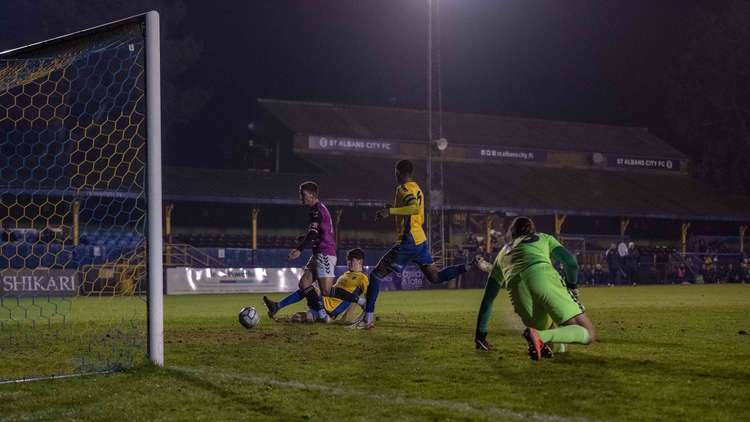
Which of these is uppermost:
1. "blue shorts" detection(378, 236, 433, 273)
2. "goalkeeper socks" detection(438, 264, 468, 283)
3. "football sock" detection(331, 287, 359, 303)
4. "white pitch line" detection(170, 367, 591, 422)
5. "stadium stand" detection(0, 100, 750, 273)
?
"stadium stand" detection(0, 100, 750, 273)

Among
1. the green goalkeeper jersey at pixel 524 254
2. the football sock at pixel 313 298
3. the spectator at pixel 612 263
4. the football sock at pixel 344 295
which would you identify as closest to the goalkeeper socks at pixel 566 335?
the green goalkeeper jersey at pixel 524 254

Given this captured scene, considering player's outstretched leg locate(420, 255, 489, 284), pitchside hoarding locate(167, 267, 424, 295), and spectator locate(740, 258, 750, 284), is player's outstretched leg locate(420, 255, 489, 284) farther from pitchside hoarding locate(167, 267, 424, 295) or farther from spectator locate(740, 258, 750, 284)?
spectator locate(740, 258, 750, 284)

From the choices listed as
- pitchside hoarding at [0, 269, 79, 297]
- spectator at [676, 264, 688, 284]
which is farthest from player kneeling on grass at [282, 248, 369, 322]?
spectator at [676, 264, 688, 284]

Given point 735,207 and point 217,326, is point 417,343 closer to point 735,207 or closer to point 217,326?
point 217,326

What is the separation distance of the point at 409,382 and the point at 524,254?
191 cm

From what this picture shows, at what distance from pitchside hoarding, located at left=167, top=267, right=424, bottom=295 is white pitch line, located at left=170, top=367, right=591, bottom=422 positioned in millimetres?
21836

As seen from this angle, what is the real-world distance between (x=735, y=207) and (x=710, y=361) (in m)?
49.0

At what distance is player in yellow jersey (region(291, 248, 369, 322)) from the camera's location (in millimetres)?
13312

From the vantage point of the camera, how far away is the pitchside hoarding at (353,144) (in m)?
47.3

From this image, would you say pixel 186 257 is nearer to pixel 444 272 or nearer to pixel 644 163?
pixel 444 272

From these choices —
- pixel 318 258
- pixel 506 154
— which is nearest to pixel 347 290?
pixel 318 258

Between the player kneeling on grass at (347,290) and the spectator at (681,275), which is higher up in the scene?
the player kneeling on grass at (347,290)

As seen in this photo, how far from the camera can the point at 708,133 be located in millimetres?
68188

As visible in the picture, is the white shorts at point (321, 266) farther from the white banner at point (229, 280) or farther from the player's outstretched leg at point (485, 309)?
the white banner at point (229, 280)
